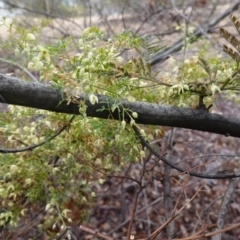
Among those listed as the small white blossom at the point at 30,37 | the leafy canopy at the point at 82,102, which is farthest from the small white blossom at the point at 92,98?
the small white blossom at the point at 30,37

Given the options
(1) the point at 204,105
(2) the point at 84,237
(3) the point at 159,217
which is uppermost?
(1) the point at 204,105

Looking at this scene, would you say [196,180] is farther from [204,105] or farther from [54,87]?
[54,87]

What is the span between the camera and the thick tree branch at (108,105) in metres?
0.89

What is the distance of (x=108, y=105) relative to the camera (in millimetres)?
941

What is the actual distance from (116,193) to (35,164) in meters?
1.48

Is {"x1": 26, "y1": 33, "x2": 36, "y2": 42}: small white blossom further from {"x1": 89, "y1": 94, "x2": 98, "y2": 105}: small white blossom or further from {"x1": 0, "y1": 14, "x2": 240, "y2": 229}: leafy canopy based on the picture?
{"x1": 89, "y1": 94, "x2": 98, "y2": 105}: small white blossom

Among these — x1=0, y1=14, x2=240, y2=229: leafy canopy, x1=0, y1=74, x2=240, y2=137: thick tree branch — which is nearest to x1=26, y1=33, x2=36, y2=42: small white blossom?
x1=0, y1=14, x2=240, y2=229: leafy canopy

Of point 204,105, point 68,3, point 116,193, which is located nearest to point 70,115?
point 204,105

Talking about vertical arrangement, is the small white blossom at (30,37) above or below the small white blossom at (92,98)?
above

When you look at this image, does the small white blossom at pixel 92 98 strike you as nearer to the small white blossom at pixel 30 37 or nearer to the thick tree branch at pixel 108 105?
the thick tree branch at pixel 108 105

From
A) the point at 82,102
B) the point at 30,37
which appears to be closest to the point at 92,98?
the point at 82,102

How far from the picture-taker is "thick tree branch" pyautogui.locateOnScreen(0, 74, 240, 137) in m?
0.89

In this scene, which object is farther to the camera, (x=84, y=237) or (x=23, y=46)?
(x=84, y=237)

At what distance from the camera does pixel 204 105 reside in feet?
3.65
